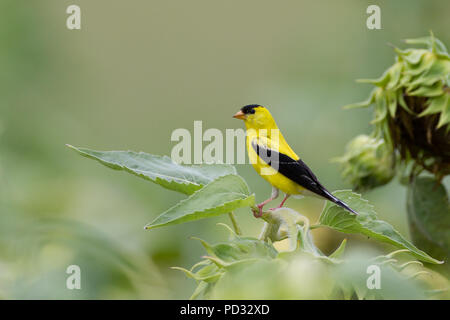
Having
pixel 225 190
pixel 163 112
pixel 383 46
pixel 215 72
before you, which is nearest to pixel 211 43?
pixel 215 72

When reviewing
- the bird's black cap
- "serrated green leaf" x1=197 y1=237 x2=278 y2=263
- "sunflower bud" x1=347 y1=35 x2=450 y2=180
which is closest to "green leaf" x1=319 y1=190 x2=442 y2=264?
"serrated green leaf" x1=197 y1=237 x2=278 y2=263

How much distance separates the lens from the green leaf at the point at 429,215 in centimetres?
137

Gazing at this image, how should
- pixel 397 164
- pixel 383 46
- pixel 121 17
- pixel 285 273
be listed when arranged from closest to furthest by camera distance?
pixel 285 273 → pixel 397 164 → pixel 383 46 → pixel 121 17

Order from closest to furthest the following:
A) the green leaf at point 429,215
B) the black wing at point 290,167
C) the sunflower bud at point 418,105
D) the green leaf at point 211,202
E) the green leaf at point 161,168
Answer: the green leaf at point 211,202, the green leaf at point 161,168, the black wing at point 290,167, the sunflower bud at point 418,105, the green leaf at point 429,215

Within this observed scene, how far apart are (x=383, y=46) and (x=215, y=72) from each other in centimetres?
110

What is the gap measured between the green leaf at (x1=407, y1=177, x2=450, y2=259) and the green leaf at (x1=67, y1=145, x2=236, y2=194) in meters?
0.78

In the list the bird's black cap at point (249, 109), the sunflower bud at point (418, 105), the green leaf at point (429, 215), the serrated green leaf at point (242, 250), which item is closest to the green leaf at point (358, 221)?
the serrated green leaf at point (242, 250)

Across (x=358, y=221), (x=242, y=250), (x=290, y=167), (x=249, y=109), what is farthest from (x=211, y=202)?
(x=249, y=109)

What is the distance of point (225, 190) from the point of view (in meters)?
0.66

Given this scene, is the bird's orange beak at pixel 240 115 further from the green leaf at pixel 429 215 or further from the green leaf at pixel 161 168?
the green leaf at pixel 429 215

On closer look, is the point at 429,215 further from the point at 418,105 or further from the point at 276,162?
the point at 276,162

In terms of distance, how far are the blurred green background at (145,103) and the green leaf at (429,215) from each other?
31 centimetres

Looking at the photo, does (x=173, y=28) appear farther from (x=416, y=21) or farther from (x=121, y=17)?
(x=416, y=21)

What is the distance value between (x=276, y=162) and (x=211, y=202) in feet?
1.05
